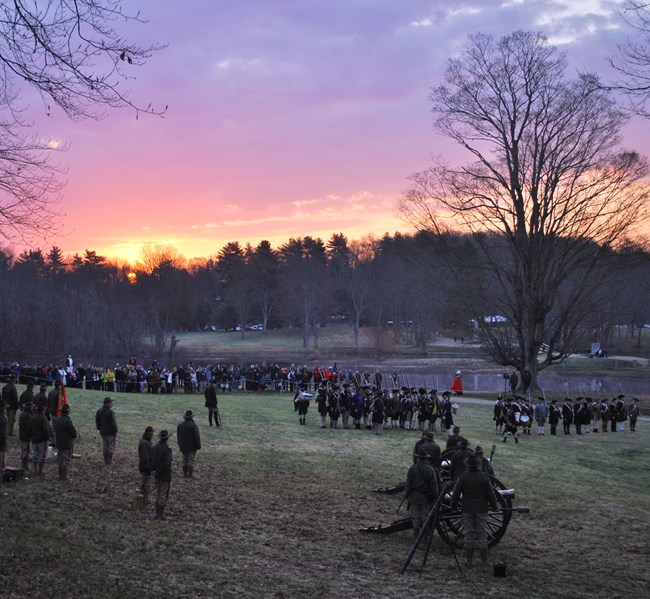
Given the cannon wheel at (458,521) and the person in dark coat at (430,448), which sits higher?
the person in dark coat at (430,448)

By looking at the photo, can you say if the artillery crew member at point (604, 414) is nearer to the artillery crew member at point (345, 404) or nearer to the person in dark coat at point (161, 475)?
Answer: the artillery crew member at point (345, 404)

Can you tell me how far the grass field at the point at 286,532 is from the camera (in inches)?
395

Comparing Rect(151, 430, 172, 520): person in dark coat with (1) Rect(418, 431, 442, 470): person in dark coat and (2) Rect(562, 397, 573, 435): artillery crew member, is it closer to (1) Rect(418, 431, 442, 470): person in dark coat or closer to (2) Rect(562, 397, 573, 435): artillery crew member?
(1) Rect(418, 431, 442, 470): person in dark coat

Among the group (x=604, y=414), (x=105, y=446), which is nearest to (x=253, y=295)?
(x=604, y=414)

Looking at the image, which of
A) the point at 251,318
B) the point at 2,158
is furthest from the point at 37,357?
the point at 2,158

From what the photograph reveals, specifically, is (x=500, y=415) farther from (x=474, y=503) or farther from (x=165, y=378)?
(x=165, y=378)

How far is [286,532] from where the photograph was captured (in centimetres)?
1286

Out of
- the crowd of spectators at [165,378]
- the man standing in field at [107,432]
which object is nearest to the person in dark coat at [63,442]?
the man standing in field at [107,432]

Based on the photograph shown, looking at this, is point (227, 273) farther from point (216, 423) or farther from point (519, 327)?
point (216, 423)

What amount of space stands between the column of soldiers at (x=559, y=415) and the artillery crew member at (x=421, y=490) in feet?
47.1

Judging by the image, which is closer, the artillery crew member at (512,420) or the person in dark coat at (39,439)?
the person in dark coat at (39,439)

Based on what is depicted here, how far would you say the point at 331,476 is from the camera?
58.0 feet

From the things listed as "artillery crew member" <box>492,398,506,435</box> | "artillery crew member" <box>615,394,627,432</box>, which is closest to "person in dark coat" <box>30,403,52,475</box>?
"artillery crew member" <box>492,398,506,435</box>

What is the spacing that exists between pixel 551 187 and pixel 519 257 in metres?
3.99
